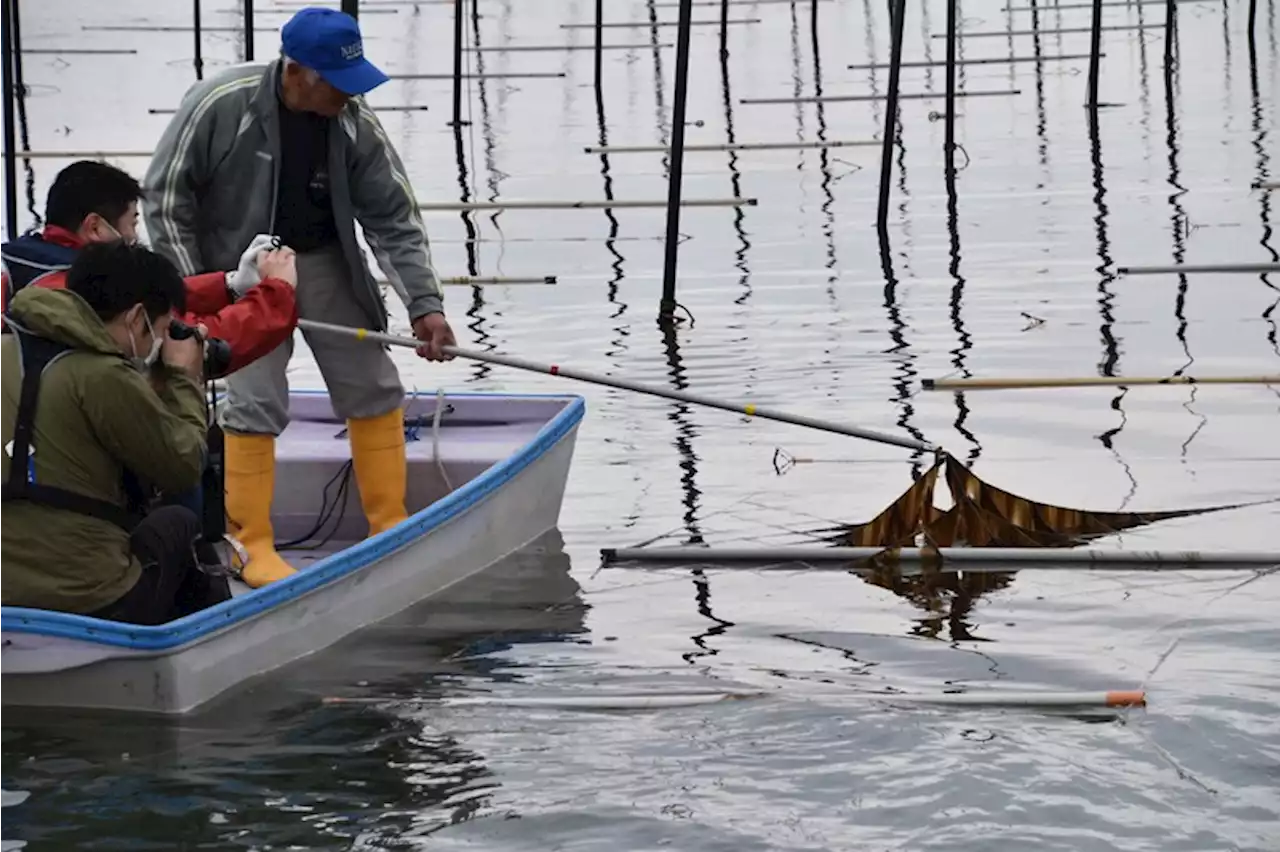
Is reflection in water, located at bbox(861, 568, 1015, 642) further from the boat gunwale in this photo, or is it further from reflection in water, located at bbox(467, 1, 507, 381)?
reflection in water, located at bbox(467, 1, 507, 381)

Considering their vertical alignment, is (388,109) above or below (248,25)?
below

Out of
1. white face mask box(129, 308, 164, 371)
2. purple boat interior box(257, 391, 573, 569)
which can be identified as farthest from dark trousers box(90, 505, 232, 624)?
purple boat interior box(257, 391, 573, 569)

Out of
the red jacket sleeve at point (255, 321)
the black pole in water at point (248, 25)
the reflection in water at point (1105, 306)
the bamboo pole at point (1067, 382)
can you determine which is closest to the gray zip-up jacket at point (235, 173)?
the red jacket sleeve at point (255, 321)

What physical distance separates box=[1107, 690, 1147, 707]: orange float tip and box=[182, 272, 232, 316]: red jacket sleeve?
3.03 m

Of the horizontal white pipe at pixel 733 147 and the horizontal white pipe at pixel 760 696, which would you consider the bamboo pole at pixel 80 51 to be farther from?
the horizontal white pipe at pixel 760 696

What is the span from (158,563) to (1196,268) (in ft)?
32.2

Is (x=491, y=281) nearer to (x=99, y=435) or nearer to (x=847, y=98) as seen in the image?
(x=99, y=435)

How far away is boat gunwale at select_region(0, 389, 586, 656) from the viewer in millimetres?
6520

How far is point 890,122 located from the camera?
17.9m

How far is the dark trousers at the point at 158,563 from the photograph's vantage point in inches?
267

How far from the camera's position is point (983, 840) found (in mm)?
5918

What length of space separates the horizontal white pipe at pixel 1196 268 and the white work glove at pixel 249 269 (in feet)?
28.8

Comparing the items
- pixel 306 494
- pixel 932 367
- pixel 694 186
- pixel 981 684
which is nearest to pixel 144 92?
pixel 694 186

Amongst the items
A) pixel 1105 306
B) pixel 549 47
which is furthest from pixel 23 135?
pixel 549 47
